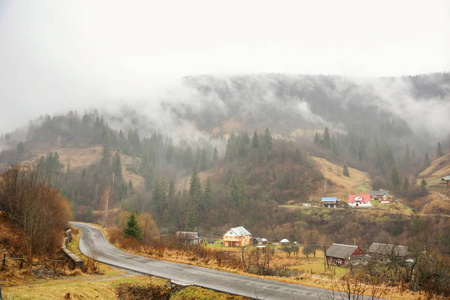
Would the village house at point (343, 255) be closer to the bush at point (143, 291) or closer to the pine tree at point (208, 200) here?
the bush at point (143, 291)

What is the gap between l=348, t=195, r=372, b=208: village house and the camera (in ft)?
303

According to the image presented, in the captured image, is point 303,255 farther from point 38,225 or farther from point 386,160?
point 386,160

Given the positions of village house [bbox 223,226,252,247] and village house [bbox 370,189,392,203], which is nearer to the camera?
village house [bbox 223,226,252,247]

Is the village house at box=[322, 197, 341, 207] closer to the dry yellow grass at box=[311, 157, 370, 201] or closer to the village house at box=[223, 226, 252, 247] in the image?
the dry yellow grass at box=[311, 157, 370, 201]

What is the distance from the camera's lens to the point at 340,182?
114688 mm

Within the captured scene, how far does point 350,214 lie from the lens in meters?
85.6

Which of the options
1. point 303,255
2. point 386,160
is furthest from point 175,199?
point 386,160

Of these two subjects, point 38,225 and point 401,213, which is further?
point 401,213

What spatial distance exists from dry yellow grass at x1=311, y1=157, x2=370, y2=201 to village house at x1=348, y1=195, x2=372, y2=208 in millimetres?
3258

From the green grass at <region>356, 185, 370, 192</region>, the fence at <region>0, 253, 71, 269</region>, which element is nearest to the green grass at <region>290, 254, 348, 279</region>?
the fence at <region>0, 253, 71, 269</region>

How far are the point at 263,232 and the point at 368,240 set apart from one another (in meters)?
30.6

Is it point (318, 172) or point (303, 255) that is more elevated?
point (318, 172)

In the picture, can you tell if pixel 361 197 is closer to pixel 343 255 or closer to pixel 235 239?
pixel 343 255

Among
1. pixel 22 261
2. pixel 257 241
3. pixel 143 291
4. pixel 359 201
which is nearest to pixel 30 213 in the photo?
pixel 22 261
